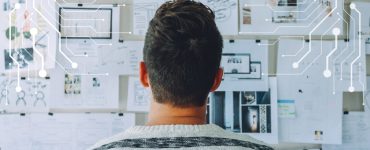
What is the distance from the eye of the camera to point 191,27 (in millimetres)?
797

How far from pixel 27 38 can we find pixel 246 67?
0.73 metres

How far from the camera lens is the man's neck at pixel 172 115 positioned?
2.70ft

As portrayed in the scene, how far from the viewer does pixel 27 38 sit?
5.38 feet

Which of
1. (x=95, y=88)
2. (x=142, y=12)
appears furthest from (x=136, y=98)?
(x=142, y=12)

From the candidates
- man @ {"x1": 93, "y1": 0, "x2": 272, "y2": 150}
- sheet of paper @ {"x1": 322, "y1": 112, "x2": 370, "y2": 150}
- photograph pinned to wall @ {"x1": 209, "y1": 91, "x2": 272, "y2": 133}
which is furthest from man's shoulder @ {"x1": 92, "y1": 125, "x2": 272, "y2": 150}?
sheet of paper @ {"x1": 322, "y1": 112, "x2": 370, "y2": 150}

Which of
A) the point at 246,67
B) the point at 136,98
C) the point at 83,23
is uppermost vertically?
the point at 83,23

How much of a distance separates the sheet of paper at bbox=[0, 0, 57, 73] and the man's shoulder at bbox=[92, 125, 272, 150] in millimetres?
908

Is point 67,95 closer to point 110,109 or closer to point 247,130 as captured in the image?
point 110,109

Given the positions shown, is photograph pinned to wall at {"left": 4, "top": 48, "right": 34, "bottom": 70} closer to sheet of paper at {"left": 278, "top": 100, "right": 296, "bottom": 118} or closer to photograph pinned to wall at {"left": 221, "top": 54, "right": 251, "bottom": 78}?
photograph pinned to wall at {"left": 221, "top": 54, "right": 251, "bottom": 78}

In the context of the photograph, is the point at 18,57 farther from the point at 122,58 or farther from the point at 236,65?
the point at 236,65

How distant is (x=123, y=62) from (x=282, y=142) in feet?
1.98

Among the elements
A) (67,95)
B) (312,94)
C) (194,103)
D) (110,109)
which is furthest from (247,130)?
(194,103)

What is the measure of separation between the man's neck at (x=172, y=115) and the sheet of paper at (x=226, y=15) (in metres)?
0.87

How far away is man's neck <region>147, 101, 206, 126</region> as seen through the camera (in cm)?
82
